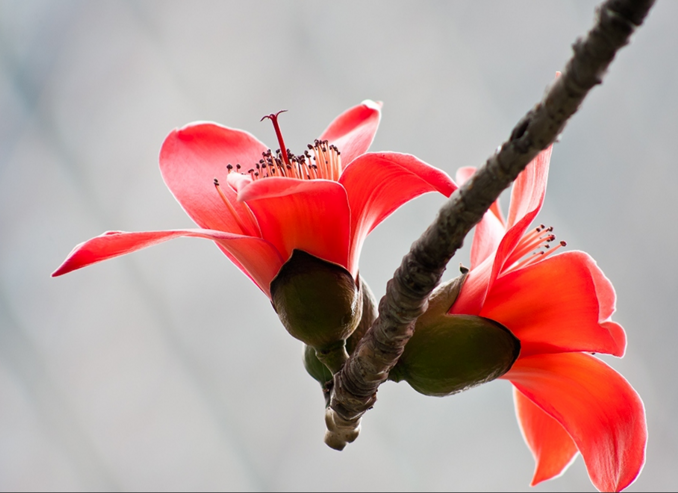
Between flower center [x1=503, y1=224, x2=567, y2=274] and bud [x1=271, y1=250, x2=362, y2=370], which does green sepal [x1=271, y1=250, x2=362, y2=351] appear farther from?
flower center [x1=503, y1=224, x2=567, y2=274]

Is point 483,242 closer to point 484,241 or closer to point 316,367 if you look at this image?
point 484,241

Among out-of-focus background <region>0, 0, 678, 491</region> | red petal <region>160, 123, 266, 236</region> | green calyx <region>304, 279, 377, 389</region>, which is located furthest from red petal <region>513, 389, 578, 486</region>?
out-of-focus background <region>0, 0, 678, 491</region>

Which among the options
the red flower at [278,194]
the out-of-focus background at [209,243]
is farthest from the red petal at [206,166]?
the out-of-focus background at [209,243]

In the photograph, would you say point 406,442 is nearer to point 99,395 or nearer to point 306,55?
point 99,395

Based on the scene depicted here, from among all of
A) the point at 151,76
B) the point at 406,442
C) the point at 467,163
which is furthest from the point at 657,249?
the point at 151,76

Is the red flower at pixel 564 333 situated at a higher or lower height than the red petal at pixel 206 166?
lower

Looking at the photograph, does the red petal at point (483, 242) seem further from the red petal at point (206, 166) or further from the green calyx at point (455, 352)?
the red petal at point (206, 166)
